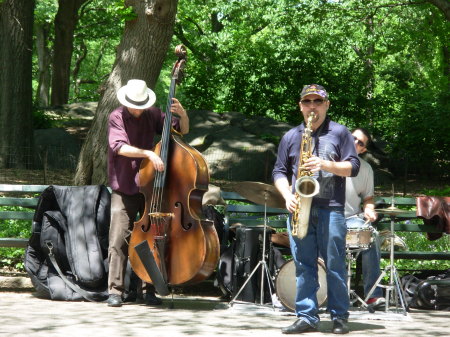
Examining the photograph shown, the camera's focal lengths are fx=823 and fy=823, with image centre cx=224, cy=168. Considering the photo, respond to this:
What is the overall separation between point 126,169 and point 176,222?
2.86 ft

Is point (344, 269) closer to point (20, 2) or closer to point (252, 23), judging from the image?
point (20, 2)

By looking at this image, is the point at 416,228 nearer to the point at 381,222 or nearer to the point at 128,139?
the point at 381,222

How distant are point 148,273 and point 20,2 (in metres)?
10.1

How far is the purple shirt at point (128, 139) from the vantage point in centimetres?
772

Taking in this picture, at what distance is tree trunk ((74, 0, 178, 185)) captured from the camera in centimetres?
1036

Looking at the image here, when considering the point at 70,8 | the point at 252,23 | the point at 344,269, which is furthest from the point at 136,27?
the point at 252,23

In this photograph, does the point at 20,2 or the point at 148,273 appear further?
the point at 20,2

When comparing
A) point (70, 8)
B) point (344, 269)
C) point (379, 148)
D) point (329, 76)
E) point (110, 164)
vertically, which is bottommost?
point (344, 269)

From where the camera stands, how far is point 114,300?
300 inches

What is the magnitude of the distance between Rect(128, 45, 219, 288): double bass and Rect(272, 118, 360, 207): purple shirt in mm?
902

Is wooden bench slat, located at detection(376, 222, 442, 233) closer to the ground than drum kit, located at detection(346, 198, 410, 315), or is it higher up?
higher up

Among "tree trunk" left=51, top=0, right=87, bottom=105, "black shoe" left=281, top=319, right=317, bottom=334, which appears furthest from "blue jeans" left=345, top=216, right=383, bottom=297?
"tree trunk" left=51, top=0, right=87, bottom=105

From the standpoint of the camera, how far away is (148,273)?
7336 millimetres

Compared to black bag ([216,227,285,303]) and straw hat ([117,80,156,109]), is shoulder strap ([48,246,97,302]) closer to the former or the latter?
black bag ([216,227,285,303])
